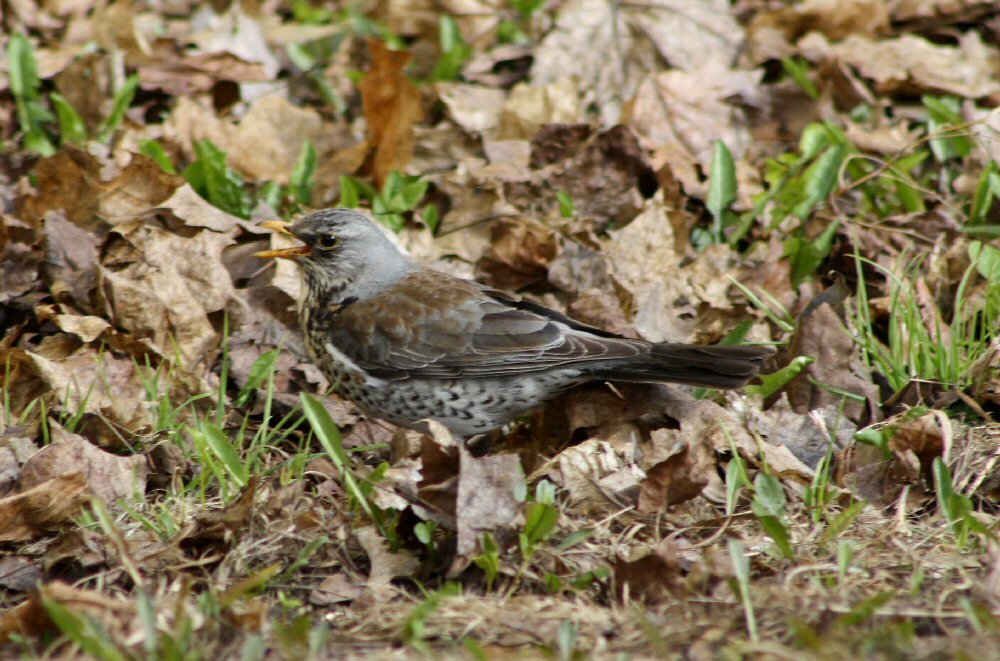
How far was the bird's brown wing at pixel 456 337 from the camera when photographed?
4.84 metres

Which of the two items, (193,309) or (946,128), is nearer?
(193,309)

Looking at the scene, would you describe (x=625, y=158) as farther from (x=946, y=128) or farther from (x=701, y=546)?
(x=701, y=546)

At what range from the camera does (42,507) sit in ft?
12.9

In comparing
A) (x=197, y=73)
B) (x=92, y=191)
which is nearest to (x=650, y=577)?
(x=92, y=191)

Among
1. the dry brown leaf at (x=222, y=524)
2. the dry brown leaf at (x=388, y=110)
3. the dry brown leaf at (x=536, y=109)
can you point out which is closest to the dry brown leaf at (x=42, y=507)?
the dry brown leaf at (x=222, y=524)

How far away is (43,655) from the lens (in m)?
3.08

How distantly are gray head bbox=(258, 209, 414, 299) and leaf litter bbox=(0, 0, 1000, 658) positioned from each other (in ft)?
1.22

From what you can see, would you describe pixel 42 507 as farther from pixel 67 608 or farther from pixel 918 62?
pixel 918 62

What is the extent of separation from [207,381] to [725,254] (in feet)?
8.79

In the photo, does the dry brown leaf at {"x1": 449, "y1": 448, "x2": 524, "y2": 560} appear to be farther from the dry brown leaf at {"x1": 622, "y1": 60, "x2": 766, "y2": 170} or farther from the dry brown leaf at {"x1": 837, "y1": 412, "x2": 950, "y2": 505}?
the dry brown leaf at {"x1": 622, "y1": 60, "x2": 766, "y2": 170}

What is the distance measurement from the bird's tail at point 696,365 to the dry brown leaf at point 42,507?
2.14 meters

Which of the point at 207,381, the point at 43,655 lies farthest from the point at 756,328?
the point at 43,655

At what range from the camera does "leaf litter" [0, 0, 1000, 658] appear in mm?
3484

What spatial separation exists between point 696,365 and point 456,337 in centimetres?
106
